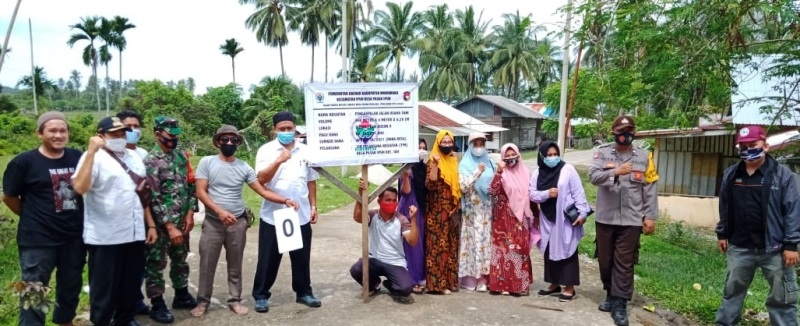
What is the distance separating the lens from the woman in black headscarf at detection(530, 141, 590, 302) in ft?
17.7

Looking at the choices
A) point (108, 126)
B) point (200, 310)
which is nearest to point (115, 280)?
point (200, 310)

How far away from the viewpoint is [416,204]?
213 inches

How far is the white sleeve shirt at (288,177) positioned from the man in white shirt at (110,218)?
1.00 metres

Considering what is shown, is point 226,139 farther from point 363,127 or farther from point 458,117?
point 458,117

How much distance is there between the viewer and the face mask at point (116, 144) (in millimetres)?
4020

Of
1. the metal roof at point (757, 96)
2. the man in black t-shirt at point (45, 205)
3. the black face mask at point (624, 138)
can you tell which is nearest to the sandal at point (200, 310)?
the man in black t-shirt at point (45, 205)

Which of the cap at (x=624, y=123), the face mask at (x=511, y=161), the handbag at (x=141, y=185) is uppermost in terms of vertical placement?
the cap at (x=624, y=123)

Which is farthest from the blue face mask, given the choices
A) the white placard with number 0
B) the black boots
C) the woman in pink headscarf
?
the black boots

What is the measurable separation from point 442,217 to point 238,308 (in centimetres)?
204

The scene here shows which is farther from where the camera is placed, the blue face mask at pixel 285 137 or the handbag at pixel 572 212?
the handbag at pixel 572 212

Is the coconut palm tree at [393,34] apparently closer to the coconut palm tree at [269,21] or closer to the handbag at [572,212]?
the coconut palm tree at [269,21]

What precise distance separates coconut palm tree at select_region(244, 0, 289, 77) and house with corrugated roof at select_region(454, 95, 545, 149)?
1355 cm

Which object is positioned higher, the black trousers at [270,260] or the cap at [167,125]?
the cap at [167,125]

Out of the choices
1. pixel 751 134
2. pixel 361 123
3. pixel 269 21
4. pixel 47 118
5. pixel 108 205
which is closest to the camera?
pixel 47 118
